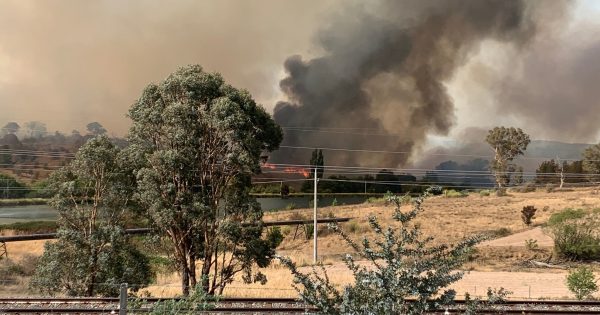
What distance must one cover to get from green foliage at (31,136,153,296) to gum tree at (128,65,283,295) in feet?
4.45

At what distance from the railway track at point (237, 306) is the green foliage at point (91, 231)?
194 centimetres

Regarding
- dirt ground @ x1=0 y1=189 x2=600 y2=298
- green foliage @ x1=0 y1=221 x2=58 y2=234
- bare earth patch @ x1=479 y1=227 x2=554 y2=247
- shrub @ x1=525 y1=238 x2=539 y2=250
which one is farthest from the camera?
green foliage @ x1=0 y1=221 x2=58 y2=234

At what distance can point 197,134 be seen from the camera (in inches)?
802

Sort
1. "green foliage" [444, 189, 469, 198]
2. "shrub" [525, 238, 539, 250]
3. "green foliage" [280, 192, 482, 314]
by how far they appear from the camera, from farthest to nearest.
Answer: "green foliage" [444, 189, 469, 198] → "shrub" [525, 238, 539, 250] → "green foliage" [280, 192, 482, 314]

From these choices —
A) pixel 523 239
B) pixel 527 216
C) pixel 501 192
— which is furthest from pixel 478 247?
pixel 501 192

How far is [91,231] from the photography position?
20.1 meters

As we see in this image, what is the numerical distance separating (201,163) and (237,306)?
7.01 m

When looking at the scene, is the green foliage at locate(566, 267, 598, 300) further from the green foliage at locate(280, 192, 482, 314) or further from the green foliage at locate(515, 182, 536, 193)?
the green foliage at locate(515, 182, 536, 193)

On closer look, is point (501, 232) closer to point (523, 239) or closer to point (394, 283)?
point (523, 239)

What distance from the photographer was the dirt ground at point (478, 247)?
24759 millimetres

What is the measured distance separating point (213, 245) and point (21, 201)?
1603 inches

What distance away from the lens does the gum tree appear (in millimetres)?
19578

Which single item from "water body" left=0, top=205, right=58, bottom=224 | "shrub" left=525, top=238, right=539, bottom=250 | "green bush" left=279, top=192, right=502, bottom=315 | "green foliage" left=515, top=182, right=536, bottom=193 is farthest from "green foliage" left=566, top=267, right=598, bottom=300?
"green foliage" left=515, top=182, right=536, bottom=193

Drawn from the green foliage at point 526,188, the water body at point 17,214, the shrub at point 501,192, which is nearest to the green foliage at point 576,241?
the shrub at point 501,192
